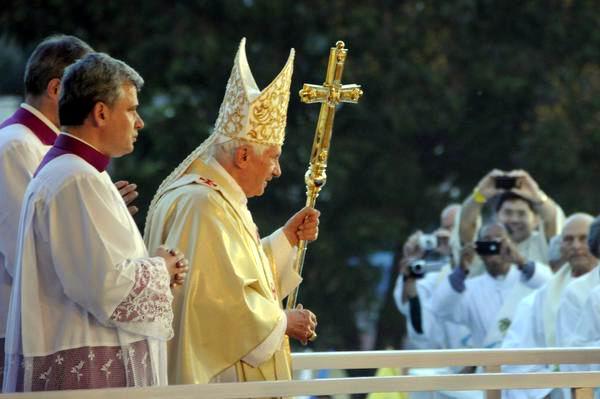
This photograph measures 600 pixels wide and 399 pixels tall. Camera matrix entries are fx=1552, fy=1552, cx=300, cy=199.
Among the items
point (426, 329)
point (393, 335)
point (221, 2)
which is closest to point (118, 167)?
point (221, 2)

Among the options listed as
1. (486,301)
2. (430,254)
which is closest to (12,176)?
(486,301)

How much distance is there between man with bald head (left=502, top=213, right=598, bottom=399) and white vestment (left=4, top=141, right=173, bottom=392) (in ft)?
14.1

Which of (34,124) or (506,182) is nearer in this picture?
(34,124)

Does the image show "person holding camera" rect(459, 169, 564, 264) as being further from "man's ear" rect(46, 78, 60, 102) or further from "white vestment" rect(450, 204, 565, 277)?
"man's ear" rect(46, 78, 60, 102)

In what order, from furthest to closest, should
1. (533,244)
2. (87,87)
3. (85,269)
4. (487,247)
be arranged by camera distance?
(533,244) < (487,247) < (87,87) < (85,269)

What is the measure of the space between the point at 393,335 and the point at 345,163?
2116 millimetres

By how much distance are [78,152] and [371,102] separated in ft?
44.0

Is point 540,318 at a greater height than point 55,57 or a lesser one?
lesser

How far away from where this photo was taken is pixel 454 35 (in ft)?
59.5

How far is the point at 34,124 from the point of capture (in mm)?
4887

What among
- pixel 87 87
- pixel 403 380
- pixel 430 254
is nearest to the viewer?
pixel 87 87

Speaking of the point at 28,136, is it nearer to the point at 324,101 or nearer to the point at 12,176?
the point at 12,176

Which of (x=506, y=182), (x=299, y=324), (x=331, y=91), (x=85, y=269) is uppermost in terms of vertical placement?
(x=506, y=182)

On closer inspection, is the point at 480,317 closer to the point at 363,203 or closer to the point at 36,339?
the point at 36,339
